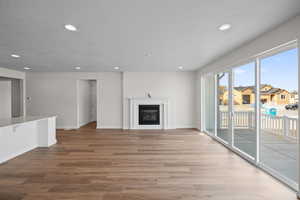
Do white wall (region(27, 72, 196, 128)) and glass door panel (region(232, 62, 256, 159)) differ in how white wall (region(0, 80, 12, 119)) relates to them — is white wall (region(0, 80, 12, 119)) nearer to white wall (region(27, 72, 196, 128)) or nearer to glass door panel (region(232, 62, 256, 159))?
white wall (region(27, 72, 196, 128))

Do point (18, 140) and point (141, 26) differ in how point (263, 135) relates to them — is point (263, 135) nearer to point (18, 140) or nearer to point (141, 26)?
point (141, 26)

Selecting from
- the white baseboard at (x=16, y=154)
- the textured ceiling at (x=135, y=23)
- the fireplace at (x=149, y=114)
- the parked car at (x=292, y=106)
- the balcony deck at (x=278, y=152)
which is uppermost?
the textured ceiling at (x=135, y=23)

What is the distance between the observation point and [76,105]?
6.98 metres

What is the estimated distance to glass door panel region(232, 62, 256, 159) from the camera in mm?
3439

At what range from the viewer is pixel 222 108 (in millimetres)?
4781

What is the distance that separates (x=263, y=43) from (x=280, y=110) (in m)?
1.21

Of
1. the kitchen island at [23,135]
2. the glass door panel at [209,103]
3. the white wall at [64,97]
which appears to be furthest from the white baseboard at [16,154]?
the glass door panel at [209,103]

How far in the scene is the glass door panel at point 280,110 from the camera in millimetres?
2480

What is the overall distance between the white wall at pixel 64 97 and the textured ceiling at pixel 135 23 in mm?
3143

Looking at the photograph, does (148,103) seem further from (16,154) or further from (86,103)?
(16,154)

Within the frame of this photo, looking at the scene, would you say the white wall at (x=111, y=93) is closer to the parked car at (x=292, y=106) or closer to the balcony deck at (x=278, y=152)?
the balcony deck at (x=278, y=152)

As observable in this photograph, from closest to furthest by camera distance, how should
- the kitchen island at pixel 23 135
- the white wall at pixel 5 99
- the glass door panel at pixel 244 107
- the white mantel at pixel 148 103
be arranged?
the kitchen island at pixel 23 135 < the glass door panel at pixel 244 107 < the white wall at pixel 5 99 < the white mantel at pixel 148 103

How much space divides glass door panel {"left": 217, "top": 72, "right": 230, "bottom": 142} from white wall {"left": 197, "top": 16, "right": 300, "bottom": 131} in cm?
36

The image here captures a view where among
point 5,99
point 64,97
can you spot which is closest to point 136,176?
point 64,97
